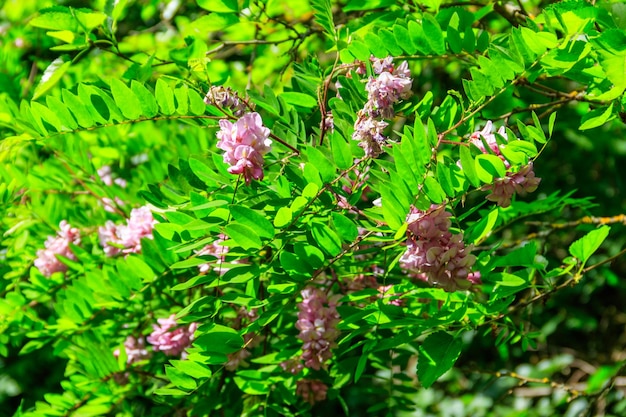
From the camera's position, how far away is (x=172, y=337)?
3.67ft

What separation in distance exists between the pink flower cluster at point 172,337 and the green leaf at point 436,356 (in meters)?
0.39

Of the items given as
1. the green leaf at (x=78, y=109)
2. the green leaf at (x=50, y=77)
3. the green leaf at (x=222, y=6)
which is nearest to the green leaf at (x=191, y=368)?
the green leaf at (x=78, y=109)

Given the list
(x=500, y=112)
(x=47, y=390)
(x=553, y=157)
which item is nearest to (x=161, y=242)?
(x=500, y=112)

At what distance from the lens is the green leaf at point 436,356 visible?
2.80 ft

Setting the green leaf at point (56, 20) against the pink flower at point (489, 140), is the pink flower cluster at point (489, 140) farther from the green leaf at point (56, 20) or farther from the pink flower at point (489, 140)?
the green leaf at point (56, 20)

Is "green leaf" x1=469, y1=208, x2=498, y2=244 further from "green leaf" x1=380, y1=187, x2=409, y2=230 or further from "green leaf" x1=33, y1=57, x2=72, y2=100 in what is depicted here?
"green leaf" x1=33, y1=57, x2=72, y2=100

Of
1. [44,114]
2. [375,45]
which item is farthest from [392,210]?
[44,114]

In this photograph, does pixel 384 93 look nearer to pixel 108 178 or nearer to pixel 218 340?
pixel 218 340

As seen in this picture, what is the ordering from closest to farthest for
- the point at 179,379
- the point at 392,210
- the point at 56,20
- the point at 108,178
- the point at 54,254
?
the point at 392,210 < the point at 179,379 < the point at 56,20 < the point at 54,254 < the point at 108,178

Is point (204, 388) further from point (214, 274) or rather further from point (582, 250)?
point (582, 250)

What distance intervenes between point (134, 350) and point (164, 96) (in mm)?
524

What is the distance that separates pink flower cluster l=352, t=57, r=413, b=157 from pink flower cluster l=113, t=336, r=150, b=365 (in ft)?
2.02

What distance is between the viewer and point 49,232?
4.47 ft

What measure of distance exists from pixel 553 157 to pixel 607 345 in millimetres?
771
